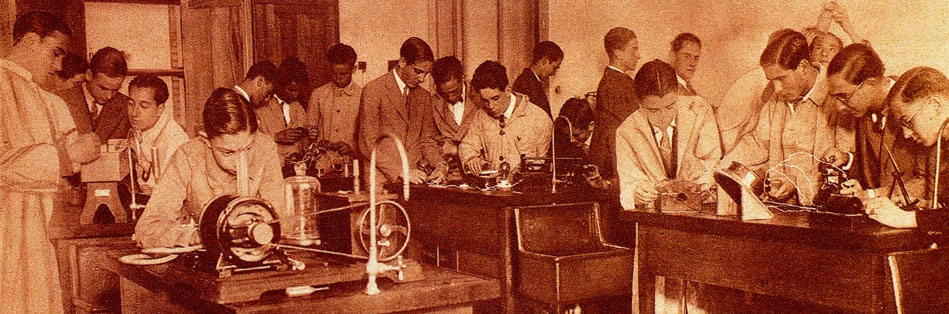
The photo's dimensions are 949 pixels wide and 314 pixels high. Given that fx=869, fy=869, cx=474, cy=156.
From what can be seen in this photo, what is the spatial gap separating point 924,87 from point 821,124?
0.59 meters

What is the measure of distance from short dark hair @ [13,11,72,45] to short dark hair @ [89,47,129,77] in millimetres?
782

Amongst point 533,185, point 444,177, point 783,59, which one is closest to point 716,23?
point 783,59

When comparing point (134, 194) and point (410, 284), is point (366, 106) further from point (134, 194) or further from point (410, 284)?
point (410, 284)

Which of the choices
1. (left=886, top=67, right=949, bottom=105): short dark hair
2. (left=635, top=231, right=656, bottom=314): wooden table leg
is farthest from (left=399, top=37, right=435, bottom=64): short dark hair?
(left=886, top=67, right=949, bottom=105): short dark hair

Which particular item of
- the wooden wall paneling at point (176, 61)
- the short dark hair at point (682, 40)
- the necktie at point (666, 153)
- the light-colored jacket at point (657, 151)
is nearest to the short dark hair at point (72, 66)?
the wooden wall paneling at point (176, 61)

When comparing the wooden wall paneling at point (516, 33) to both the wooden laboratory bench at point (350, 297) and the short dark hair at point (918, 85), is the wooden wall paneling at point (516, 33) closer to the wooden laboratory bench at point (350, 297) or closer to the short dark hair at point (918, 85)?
the short dark hair at point (918, 85)

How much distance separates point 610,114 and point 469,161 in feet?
3.08

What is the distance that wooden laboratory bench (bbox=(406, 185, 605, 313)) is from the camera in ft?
14.5

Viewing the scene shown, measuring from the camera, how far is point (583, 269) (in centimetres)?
401

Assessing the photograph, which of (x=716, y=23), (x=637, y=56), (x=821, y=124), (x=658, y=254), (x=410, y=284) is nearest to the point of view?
(x=410, y=284)

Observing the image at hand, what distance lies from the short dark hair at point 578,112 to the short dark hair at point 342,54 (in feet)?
5.01

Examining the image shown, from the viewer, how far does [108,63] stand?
4.96 meters

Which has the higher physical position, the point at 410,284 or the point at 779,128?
the point at 779,128

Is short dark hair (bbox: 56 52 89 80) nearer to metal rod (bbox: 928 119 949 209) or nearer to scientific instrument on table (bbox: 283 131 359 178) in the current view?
scientific instrument on table (bbox: 283 131 359 178)
